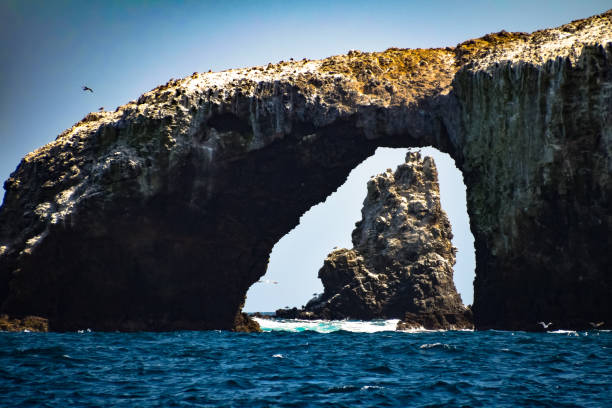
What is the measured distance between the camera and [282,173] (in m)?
50.4

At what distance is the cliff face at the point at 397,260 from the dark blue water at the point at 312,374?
Result: 46844 mm

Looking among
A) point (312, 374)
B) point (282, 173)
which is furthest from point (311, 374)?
point (282, 173)

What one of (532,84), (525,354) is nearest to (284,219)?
(532,84)

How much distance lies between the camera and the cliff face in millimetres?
79875

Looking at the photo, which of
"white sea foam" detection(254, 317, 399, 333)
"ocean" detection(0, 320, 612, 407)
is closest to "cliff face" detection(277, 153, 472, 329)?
"white sea foam" detection(254, 317, 399, 333)

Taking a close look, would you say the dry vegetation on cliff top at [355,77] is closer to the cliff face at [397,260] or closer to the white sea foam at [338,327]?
the white sea foam at [338,327]

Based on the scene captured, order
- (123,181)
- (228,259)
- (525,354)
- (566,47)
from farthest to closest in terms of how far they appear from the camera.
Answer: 1. (228,259)
2. (123,181)
3. (566,47)
4. (525,354)

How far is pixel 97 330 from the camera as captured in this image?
47.7m

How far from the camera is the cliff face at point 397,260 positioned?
262 ft

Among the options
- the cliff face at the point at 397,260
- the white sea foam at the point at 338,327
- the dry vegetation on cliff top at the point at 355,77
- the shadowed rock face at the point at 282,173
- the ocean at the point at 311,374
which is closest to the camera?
the ocean at the point at 311,374

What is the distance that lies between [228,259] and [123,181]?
10549 mm

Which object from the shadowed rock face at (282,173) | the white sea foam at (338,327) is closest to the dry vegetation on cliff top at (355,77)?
the shadowed rock face at (282,173)

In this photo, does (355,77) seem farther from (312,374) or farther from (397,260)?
(397,260)

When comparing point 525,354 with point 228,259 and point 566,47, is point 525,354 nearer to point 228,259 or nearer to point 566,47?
point 566,47
